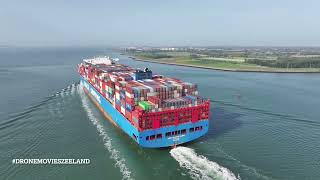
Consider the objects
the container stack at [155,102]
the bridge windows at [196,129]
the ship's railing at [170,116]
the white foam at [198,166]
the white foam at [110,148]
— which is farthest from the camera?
the bridge windows at [196,129]

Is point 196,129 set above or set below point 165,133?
below

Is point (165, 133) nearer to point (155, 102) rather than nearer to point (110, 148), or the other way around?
point (155, 102)

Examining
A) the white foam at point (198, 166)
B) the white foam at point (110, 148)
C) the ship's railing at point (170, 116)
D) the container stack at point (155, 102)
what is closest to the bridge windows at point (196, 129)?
the ship's railing at point (170, 116)

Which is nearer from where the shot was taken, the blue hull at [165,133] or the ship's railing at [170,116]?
the ship's railing at [170,116]

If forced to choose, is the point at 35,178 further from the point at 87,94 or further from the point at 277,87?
the point at 277,87

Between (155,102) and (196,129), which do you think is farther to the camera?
(196,129)

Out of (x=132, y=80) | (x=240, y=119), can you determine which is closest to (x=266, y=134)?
(x=240, y=119)

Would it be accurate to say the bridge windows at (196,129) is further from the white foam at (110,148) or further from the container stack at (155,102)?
the white foam at (110,148)

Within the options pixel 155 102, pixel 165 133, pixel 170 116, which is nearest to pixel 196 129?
pixel 170 116
